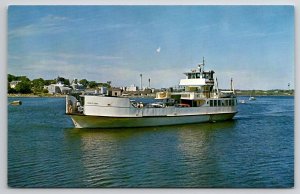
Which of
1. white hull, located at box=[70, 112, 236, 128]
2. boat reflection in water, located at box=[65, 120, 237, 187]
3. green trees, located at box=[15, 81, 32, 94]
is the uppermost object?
green trees, located at box=[15, 81, 32, 94]

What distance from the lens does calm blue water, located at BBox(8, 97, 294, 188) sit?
4137 mm

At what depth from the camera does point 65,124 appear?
4688mm

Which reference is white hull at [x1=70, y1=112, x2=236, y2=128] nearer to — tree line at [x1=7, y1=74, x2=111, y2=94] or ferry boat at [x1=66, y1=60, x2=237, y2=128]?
ferry boat at [x1=66, y1=60, x2=237, y2=128]

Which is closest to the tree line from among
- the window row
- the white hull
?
the white hull

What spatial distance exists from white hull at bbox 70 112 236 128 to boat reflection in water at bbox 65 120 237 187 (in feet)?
0.30

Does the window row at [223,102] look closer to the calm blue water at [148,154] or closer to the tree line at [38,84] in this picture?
the calm blue water at [148,154]

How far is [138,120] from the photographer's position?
5.03 meters

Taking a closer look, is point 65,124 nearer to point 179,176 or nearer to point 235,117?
point 179,176

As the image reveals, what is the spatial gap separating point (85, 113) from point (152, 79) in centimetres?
90

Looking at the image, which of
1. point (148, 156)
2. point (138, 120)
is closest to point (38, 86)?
point (138, 120)

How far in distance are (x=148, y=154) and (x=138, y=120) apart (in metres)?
0.69

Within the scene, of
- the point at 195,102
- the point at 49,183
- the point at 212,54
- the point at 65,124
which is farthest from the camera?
the point at 195,102

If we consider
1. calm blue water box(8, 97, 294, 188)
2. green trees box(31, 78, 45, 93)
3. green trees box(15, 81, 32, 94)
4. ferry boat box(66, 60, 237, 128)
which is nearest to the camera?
calm blue water box(8, 97, 294, 188)

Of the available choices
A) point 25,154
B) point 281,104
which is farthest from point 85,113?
point 281,104
